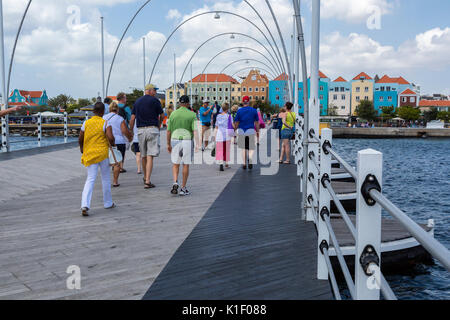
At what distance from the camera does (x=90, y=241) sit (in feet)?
17.4

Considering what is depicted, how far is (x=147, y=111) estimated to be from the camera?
29.0 ft

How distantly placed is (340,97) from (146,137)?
389 feet

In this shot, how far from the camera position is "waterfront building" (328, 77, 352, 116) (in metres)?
122

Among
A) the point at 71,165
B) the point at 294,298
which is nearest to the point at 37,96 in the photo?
the point at 71,165

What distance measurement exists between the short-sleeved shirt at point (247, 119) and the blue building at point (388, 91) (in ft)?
361

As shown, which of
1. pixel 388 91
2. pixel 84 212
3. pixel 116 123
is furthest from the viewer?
pixel 388 91

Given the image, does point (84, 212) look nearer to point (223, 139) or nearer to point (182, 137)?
point (182, 137)

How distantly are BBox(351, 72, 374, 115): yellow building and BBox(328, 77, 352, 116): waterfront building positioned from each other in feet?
5.07

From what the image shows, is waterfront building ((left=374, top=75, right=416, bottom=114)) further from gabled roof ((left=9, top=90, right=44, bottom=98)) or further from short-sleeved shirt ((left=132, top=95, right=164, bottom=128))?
gabled roof ((left=9, top=90, right=44, bottom=98))

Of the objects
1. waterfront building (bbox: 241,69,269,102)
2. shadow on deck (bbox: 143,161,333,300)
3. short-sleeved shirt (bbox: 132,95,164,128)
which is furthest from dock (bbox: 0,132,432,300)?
waterfront building (bbox: 241,69,269,102)

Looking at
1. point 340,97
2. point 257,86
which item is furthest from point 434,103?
point 257,86

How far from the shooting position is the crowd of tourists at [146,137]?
6762 millimetres

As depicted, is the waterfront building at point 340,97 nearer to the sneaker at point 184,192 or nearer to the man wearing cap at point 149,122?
the man wearing cap at point 149,122
